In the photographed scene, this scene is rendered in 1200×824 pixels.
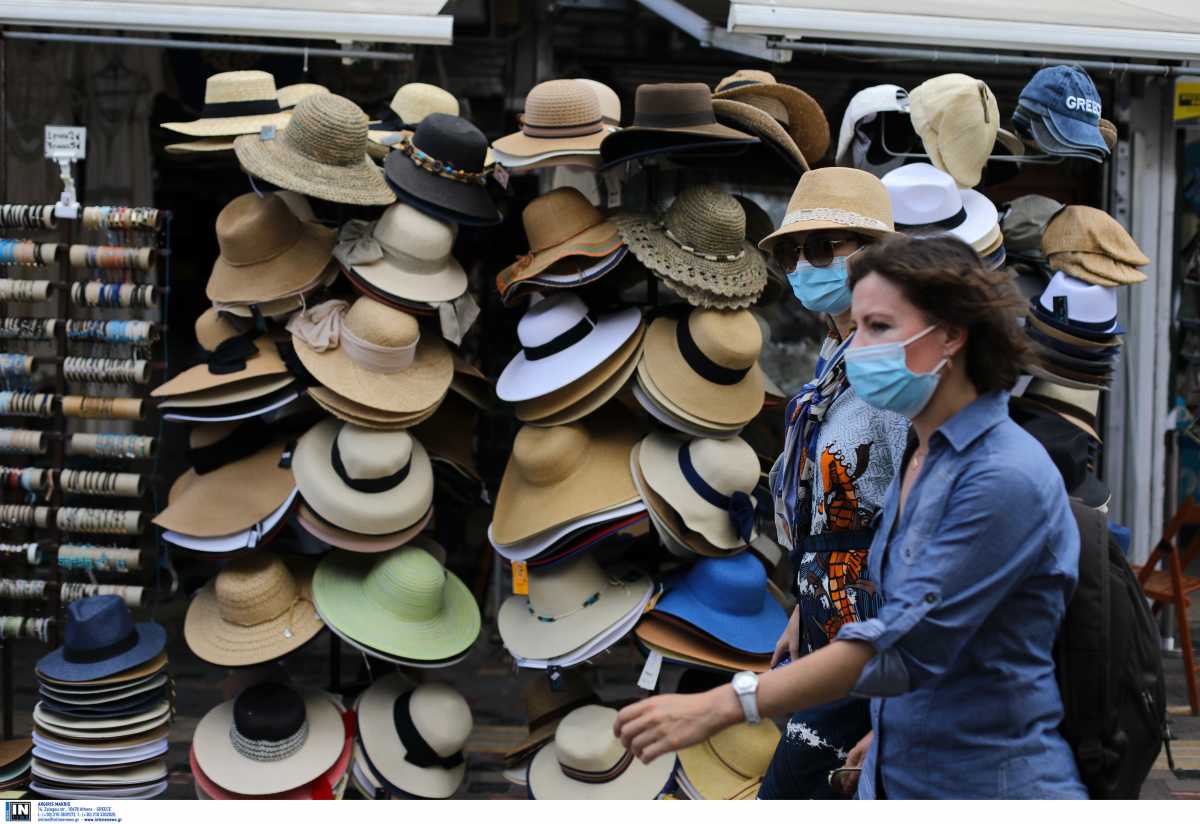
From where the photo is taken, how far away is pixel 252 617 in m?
4.07

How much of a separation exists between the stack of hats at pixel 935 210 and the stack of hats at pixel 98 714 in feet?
8.75

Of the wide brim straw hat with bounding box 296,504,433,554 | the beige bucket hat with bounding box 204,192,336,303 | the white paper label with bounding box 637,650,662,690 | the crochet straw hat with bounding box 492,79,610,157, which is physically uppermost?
the crochet straw hat with bounding box 492,79,610,157

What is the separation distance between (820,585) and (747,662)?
4.06ft

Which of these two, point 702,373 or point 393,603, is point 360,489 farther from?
point 702,373

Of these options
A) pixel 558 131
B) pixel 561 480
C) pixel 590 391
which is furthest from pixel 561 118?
pixel 561 480

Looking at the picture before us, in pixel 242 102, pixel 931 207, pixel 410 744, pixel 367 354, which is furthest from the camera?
pixel 242 102

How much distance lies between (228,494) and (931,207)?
2.34m

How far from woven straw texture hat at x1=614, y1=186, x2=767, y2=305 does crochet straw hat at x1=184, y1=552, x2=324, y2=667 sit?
1.53m

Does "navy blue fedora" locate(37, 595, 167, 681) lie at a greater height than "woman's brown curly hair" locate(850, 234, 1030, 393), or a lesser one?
lesser

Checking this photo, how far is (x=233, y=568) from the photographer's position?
4.14m

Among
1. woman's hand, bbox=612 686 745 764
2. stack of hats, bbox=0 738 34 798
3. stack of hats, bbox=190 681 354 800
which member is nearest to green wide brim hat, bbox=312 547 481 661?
stack of hats, bbox=190 681 354 800

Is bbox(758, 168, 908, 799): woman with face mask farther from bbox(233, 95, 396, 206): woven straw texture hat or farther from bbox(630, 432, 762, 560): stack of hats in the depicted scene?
bbox(233, 95, 396, 206): woven straw texture hat

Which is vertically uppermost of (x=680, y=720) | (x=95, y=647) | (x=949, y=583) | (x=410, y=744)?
(x=949, y=583)

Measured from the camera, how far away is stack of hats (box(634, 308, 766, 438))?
3980 mm
